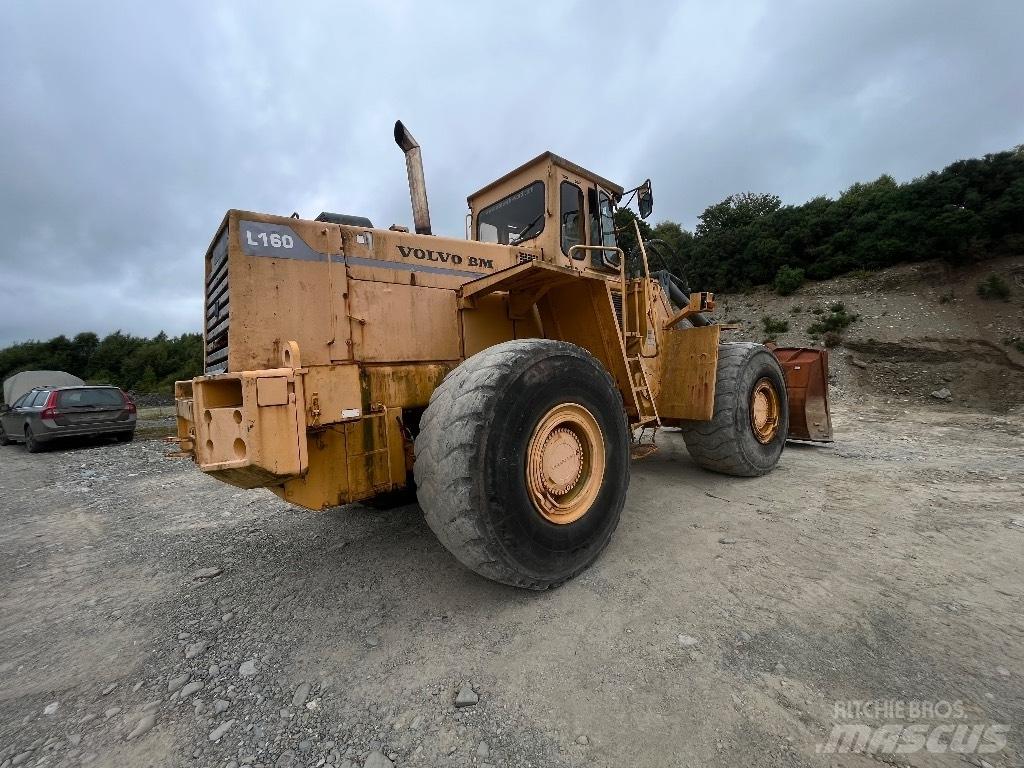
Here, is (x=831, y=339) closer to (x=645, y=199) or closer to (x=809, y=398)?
(x=809, y=398)

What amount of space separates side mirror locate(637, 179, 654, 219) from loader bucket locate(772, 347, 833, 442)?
368 cm

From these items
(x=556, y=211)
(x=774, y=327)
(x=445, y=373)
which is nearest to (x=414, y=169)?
(x=556, y=211)

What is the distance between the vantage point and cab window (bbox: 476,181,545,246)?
4.35 meters

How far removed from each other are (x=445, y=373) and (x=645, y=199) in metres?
2.70

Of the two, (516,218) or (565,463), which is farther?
(516,218)

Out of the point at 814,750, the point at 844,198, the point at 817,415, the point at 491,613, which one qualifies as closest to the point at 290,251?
the point at 491,613

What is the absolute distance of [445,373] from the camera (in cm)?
339

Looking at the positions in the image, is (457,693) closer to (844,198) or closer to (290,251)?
(290,251)

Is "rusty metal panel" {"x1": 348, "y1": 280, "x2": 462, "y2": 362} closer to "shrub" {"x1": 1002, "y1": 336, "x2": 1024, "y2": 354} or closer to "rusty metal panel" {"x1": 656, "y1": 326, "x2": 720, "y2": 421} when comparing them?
"rusty metal panel" {"x1": 656, "y1": 326, "x2": 720, "y2": 421}

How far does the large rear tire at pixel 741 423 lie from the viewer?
15.4ft

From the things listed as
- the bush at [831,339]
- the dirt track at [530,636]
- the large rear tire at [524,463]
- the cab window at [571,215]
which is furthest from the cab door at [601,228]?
the bush at [831,339]

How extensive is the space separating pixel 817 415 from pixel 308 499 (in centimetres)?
697

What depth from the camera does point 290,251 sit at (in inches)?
116

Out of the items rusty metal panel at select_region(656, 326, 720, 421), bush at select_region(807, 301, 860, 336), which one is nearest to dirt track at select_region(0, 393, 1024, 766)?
rusty metal panel at select_region(656, 326, 720, 421)
